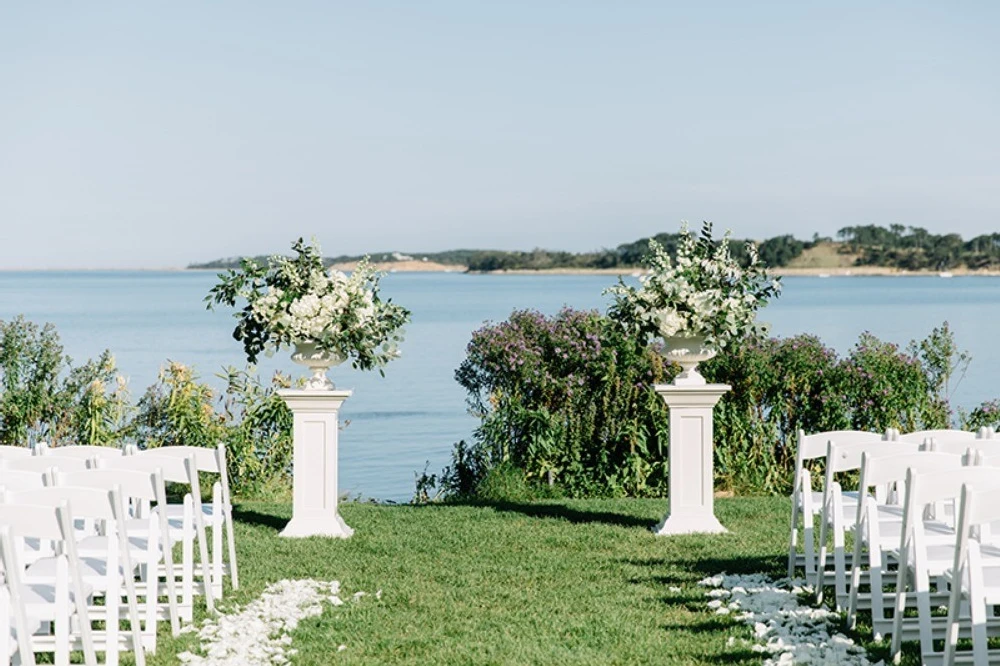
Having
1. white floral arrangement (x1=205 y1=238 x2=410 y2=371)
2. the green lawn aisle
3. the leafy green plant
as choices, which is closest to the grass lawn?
the green lawn aisle

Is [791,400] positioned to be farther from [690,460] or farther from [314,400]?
[314,400]

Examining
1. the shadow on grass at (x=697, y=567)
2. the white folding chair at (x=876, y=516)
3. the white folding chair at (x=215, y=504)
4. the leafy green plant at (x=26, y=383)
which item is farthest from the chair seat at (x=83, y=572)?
the leafy green plant at (x=26, y=383)

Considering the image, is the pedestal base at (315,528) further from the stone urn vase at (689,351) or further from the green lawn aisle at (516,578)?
the stone urn vase at (689,351)

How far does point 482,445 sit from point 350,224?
33.4 meters

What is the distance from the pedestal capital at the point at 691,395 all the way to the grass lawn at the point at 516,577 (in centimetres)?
102

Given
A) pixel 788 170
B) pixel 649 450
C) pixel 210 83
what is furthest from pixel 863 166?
pixel 649 450

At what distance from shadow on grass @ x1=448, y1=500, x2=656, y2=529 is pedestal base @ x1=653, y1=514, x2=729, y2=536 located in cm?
35

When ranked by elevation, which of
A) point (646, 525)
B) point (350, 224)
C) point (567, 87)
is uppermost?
point (567, 87)

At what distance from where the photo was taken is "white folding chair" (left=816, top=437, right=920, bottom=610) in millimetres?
6746

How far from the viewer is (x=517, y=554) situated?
8.88 metres

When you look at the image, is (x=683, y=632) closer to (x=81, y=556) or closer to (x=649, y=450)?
(x=81, y=556)

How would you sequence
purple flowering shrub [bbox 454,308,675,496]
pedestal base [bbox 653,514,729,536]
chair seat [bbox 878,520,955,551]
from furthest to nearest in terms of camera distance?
purple flowering shrub [bbox 454,308,675,496], pedestal base [bbox 653,514,729,536], chair seat [bbox 878,520,955,551]

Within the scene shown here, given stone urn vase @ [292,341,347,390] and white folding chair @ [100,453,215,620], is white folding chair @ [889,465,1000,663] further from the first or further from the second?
stone urn vase @ [292,341,347,390]

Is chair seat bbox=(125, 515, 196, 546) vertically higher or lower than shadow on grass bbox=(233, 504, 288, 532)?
higher
